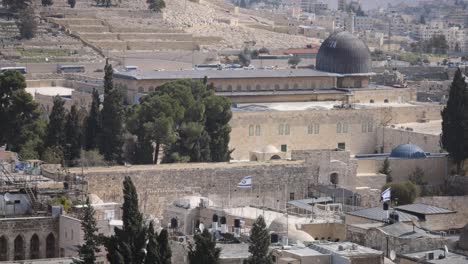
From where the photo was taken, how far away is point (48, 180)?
A: 129 ft

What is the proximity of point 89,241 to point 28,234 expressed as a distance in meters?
4.33

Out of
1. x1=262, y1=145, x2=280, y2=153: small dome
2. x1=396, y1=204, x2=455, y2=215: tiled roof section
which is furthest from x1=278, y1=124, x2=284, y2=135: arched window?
x1=396, y1=204, x2=455, y2=215: tiled roof section

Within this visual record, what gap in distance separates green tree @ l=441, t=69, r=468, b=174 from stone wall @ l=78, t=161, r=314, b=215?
5.58 meters

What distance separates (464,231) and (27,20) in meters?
50.3

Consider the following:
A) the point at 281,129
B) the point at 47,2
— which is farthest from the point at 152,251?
the point at 47,2

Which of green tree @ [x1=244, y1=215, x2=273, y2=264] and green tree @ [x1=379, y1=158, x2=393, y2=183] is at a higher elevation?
Answer: green tree @ [x1=244, y1=215, x2=273, y2=264]

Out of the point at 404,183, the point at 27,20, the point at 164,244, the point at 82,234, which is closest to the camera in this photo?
the point at 164,244

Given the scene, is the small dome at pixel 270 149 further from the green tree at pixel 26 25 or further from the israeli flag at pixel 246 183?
the green tree at pixel 26 25

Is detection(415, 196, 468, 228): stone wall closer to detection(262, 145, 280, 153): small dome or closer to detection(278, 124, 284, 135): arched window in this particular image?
detection(262, 145, 280, 153): small dome

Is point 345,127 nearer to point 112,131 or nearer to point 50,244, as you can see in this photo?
point 112,131

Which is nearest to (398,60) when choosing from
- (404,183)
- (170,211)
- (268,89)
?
(268,89)

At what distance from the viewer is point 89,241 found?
1225 inches

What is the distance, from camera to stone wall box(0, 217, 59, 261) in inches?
1373

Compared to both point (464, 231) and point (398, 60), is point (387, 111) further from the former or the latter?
point (398, 60)
